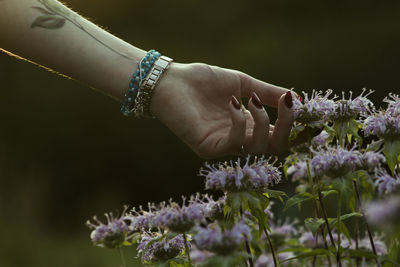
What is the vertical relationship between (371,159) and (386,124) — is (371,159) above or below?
below

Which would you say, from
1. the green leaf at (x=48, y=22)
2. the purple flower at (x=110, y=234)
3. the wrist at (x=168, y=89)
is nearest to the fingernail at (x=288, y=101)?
the wrist at (x=168, y=89)

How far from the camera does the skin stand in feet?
5.43

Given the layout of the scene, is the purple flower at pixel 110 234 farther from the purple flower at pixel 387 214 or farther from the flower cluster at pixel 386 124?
the purple flower at pixel 387 214

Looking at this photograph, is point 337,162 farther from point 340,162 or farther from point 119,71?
point 119,71

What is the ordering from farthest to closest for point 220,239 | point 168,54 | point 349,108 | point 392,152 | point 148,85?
1. point 168,54
2. point 148,85
3. point 349,108
4. point 392,152
5. point 220,239

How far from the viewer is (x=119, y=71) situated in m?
1.69

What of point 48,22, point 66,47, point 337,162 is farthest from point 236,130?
point 48,22

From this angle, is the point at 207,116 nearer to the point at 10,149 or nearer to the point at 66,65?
the point at 66,65

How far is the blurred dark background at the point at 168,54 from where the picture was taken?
18.4 ft

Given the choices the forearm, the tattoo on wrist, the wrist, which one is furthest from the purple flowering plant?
the tattoo on wrist

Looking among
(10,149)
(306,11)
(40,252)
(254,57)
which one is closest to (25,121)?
(10,149)

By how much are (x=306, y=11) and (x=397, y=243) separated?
17.4 ft

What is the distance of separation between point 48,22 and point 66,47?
0.12 m

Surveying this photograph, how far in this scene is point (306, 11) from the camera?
629 centimetres
